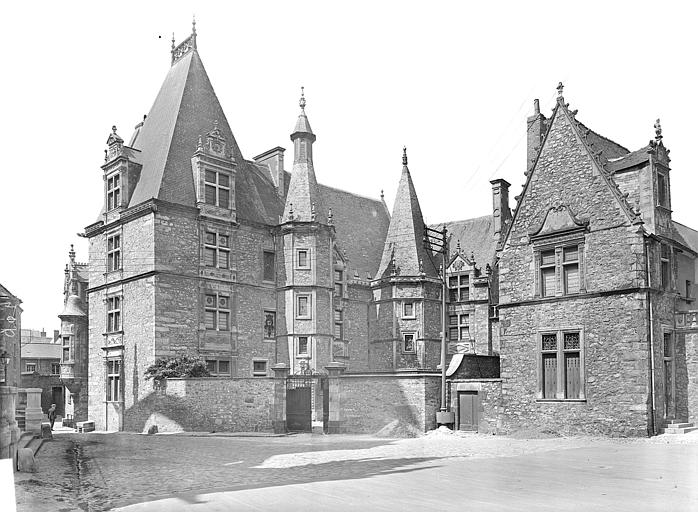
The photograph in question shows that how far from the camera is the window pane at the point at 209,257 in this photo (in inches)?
1219

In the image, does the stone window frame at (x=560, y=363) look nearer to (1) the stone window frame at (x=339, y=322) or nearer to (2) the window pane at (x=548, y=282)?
(2) the window pane at (x=548, y=282)

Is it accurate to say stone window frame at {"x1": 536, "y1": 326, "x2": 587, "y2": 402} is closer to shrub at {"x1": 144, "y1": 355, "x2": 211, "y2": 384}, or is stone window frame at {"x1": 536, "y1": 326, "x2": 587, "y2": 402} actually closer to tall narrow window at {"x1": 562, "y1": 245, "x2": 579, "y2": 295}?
tall narrow window at {"x1": 562, "y1": 245, "x2": 579, "y2": 295}

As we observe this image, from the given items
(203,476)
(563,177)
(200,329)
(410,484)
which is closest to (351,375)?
(200,329)

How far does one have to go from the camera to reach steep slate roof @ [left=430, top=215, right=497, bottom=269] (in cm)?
3809

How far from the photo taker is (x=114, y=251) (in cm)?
3198

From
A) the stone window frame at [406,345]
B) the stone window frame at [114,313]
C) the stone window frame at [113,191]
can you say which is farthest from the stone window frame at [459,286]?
the stone window frame at [113,191]

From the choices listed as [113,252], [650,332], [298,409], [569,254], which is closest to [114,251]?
[113,252]

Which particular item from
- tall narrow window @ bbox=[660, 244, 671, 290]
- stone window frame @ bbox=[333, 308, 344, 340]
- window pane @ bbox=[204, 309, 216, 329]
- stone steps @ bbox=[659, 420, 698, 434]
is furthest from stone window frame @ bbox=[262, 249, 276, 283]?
stone steps @ bbox=[659, 420, 698, 434]

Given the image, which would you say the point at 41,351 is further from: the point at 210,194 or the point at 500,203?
the point at 500,203

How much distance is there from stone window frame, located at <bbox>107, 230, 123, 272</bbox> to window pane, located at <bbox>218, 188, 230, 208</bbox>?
4.58m

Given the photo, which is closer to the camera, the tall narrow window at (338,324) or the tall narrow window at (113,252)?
the tall narrow window at (113,252)

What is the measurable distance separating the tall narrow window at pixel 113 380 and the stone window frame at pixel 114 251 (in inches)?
161

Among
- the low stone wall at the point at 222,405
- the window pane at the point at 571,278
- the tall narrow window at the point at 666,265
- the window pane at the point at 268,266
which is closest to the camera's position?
the tall narrow window at the point at 666,265

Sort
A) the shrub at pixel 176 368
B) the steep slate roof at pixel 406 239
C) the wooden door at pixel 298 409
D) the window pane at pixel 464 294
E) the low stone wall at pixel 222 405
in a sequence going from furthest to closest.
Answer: the steep slate roof at pixel 406 239
the window pane at pixel 464 294
the shrub at pixel 176 368
the wooden door at pixel 298 409
the low stone wall at pixel 222 405
